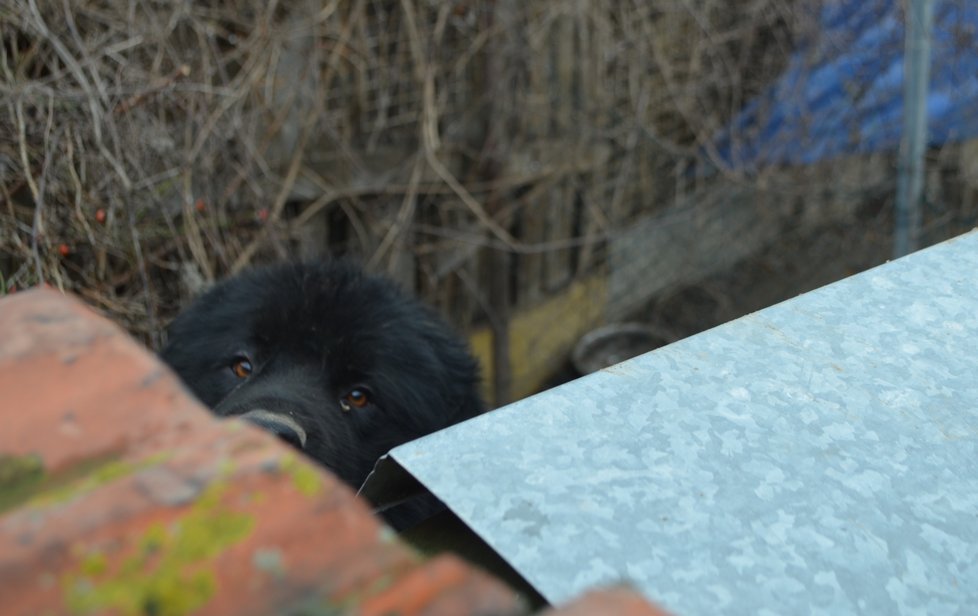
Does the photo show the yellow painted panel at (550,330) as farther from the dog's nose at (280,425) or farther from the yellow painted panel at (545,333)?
the dog's nose at (280,425)

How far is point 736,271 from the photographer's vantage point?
23.5ft

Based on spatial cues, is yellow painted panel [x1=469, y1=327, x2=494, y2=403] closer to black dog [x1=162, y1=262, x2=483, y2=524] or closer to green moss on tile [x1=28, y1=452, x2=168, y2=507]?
black dog [x1=162, y1=262, x2=483, y2=524]

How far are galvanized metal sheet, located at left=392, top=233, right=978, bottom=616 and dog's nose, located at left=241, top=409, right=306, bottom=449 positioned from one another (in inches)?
42.5

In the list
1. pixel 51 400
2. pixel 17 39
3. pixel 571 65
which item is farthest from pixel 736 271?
pixel 51 400

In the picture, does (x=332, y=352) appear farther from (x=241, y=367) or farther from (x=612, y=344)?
(x=612, y=344)

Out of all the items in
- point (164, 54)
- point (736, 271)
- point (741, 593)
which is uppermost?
point (164, 54)

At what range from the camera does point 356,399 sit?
9.00 ft

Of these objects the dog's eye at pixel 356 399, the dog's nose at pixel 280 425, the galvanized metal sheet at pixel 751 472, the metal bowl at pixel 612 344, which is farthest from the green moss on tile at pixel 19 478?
the metal bowl at pixel 612 344

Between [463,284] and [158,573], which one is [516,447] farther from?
[463,284]

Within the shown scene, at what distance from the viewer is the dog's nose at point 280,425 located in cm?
213

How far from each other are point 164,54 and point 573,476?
120 inches

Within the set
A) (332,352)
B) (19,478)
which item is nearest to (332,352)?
(332,352)

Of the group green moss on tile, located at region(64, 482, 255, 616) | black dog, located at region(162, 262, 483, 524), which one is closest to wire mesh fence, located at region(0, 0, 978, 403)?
black dog, located at region(162, 262, 483, 524)

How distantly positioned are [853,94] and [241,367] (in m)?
4.46
